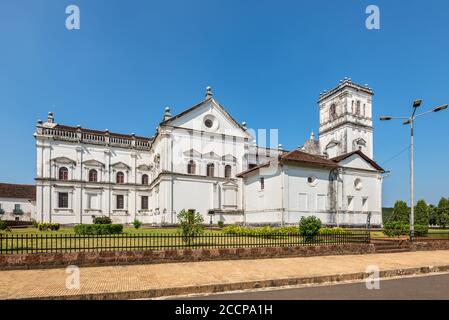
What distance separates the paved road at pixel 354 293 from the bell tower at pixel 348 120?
1612 inches

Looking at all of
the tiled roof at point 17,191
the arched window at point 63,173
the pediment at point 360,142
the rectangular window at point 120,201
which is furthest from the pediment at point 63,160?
the pediment at point 360,142

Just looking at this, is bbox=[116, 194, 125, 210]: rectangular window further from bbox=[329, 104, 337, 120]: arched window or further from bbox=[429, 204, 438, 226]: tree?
bbox=[429, 204, 438, 226]: tree

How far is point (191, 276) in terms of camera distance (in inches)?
373

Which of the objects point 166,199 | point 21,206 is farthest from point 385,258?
point 21,206

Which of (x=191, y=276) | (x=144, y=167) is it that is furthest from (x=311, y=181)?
(x=191, y=276)

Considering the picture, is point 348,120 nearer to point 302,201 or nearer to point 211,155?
point 302,201

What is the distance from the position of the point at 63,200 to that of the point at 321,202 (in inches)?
1225

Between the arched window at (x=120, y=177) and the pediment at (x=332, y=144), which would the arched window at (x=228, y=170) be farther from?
the pediment at (x=332, y=144)

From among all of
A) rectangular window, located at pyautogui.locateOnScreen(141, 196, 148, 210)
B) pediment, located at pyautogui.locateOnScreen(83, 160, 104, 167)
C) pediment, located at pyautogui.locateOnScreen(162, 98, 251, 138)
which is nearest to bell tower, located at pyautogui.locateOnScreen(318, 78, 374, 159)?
pediment, located at pyautogui.locateOnScreen(162, 98, 251, 138)

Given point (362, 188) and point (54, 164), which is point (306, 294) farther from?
point (54, 164)

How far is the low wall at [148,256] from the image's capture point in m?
10.3

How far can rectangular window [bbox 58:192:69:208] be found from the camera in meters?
39.2

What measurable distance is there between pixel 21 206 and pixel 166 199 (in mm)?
36029
